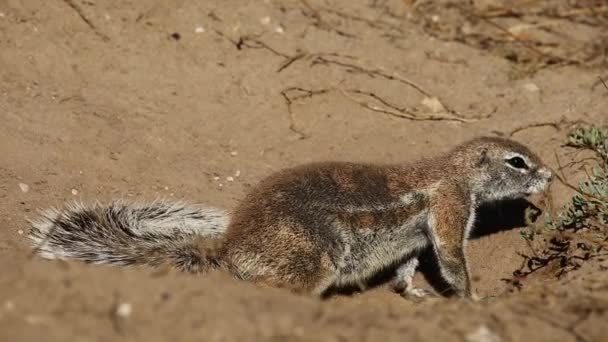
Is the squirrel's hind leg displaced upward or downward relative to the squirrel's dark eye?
downward

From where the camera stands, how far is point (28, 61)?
8.49 m

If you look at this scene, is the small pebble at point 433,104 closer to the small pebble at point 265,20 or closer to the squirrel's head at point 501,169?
the squirrel's head at point 501,169

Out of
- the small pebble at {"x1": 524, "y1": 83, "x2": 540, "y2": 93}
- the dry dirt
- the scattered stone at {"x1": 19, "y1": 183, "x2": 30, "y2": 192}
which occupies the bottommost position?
the scattered stone at {"x1": 19, "y1": 183, "x2": 30, "y2": 192}

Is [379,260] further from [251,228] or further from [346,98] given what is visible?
[346,98]

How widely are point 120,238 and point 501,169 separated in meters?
3.28

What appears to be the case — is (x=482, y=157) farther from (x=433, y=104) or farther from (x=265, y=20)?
(x=265, y=20)

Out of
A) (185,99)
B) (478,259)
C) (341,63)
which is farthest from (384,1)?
(478,259)

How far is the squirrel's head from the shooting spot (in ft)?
23.8

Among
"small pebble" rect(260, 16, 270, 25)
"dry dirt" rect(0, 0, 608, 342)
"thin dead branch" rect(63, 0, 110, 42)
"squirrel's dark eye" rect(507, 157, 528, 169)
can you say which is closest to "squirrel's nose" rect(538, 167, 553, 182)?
"squirrel's dark eye" rect(507, 157, 528, 169)

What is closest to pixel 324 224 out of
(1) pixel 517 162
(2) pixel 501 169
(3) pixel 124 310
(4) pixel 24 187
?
(2) pixel 501 169

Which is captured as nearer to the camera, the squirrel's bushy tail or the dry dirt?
the squirrel's bushy tail

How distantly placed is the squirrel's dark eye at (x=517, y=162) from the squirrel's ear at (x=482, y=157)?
198 millimetres

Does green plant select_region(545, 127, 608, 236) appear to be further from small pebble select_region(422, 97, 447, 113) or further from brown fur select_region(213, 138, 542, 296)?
small pebble select_region(422, 97, 447, 113)

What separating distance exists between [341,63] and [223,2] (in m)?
1.53
